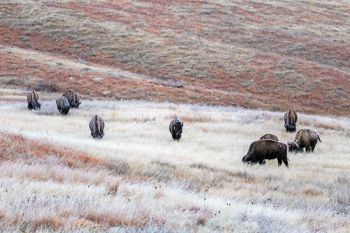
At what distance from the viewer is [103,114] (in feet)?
93.5

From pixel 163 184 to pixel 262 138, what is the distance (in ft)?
26.1

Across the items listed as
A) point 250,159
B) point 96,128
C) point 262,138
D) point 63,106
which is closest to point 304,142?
point 262,138

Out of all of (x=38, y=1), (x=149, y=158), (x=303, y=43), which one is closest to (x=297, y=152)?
(x=149, y=158)

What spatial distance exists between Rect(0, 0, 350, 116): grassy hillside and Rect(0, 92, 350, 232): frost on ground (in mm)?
18042

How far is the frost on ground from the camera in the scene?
23.7ft

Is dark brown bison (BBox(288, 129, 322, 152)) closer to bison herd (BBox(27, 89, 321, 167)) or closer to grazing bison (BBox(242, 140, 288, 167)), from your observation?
bison herd (BBox(27, 89, 321, 167))

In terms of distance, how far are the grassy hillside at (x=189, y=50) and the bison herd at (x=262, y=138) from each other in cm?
1169

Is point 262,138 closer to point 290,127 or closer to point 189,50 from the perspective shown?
point 290,127

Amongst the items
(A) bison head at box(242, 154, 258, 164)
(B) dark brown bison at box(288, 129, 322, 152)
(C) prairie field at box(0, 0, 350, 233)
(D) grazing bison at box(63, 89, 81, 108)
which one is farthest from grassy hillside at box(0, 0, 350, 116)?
(A) bison head at box(242, 154, 258, 164)

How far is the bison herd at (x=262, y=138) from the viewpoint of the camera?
A: 1727 centimetres

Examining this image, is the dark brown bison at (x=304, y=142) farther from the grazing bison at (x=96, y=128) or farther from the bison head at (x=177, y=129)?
the grazing bison at (x=96, y=128)

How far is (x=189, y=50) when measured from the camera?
5531cm

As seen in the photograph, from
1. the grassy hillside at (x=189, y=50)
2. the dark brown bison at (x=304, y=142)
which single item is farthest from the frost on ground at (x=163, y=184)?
the grassy hillside at (x=189, y=50)

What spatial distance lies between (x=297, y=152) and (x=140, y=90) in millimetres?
22637
